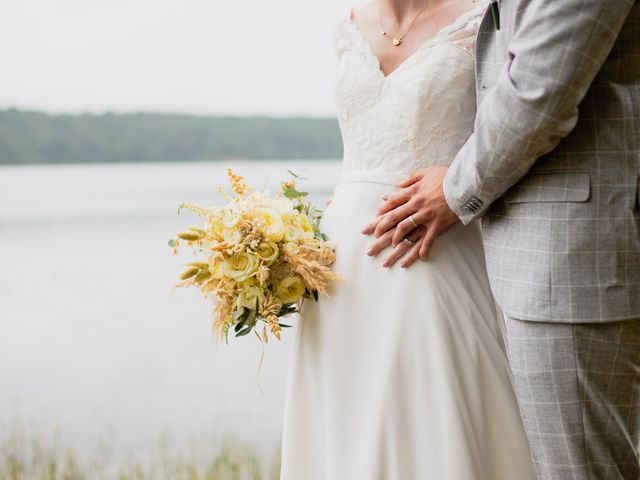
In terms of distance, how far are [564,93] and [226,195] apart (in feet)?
2.57

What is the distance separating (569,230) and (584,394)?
0.99ft

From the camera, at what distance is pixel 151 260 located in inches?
314

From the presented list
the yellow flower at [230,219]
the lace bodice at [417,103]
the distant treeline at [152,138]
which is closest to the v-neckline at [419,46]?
the lace bodice at [417,103]

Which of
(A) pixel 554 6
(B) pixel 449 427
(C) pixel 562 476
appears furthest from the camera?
(B) pixel 449 427

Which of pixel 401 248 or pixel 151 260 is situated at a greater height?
pixel 151 260

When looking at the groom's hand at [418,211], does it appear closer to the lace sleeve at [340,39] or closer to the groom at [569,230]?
the groom at [569,230]

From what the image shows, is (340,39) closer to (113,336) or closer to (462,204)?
(462,204)

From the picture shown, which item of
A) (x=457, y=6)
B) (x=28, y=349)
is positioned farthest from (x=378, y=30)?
(x=28, y=349)

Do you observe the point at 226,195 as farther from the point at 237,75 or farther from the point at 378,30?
the point at 237,75

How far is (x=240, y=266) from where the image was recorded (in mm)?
1531

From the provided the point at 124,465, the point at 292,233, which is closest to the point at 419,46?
the point at 292,233

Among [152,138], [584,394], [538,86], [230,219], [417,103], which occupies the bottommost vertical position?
[584,394]

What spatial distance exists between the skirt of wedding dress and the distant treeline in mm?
3397

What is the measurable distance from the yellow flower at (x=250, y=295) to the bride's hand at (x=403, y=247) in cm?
28
